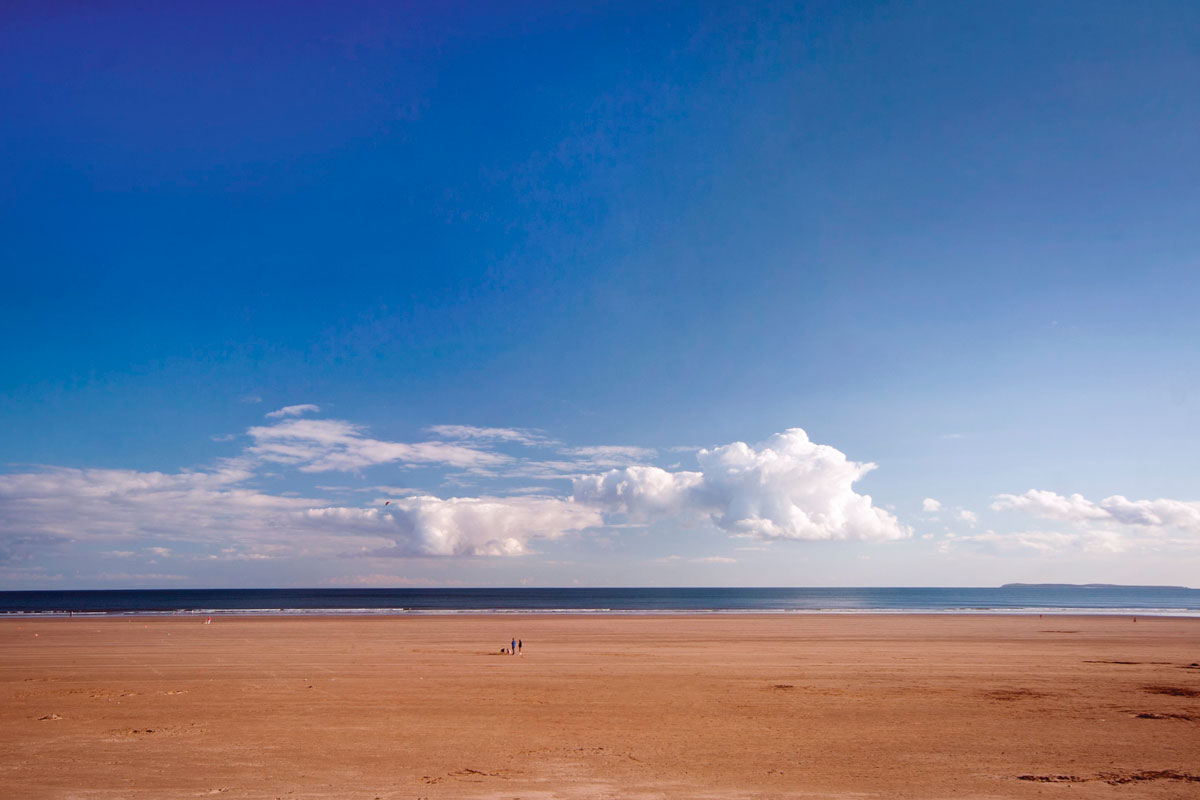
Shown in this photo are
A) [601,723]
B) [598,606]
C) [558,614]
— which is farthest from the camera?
[598,606]

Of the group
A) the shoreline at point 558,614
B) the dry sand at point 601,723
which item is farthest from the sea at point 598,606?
the dry sand at point 601,723

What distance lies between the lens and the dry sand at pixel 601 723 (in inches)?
425

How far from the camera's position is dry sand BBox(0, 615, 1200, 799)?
35.4 ft

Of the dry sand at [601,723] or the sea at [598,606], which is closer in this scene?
the dry sand at [601,723]

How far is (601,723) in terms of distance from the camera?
15141 millimetres

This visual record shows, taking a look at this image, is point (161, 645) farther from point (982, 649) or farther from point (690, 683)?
point (982, 649)

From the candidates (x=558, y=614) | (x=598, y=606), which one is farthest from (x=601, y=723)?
(x=598, y=606)

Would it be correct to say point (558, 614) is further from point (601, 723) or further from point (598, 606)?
point (601, 723)

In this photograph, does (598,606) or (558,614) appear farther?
(598,606)

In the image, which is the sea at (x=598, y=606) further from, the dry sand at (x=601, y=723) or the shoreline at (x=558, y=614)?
the dry sand at (x=601, y=723)

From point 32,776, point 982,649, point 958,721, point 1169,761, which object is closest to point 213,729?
point 32,776

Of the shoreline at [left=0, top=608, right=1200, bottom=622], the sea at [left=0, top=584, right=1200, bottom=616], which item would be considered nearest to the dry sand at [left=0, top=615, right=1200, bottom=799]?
the shoreline at [left=0, top=608, right=1200, bottom=622]

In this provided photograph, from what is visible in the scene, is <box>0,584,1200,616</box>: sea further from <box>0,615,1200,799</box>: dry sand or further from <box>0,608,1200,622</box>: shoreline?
<box>0,615,1200,799</box>: dry sand

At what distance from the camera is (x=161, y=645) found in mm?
31859
